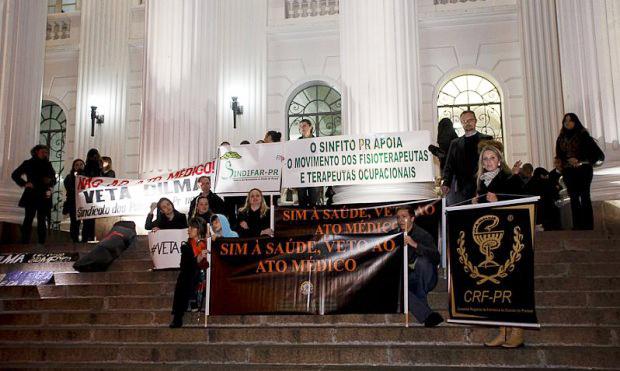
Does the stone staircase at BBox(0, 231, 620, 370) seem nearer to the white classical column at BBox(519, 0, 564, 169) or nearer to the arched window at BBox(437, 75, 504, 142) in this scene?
the white classical column at BBox(519, 0, 564, 169)

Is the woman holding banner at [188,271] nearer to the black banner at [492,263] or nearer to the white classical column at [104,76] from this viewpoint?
the black banner at [492,263]

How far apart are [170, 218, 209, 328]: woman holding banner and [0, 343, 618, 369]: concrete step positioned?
54cm

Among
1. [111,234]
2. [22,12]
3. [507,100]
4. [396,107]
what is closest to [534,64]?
[507,100]

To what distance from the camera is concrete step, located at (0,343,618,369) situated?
21.5 feet

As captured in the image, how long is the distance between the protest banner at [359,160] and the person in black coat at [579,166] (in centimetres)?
226

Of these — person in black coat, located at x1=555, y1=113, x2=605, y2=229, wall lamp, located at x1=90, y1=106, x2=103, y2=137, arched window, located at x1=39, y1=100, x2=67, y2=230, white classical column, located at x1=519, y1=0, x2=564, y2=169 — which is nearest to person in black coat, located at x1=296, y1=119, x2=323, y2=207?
person in black coat, located at x1=555, y1=113, x2=605, y2=229

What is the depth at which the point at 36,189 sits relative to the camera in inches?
503

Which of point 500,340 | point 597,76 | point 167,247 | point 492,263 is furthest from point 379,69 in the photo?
point 500,340

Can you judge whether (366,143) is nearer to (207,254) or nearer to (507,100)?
(207,254)

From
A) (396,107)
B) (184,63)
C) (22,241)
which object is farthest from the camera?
(184,63)

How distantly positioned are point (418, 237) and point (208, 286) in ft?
8.96

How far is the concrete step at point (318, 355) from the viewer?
6547mm

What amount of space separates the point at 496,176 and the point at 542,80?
30.5 ft

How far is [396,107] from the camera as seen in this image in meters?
12.0
